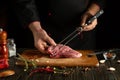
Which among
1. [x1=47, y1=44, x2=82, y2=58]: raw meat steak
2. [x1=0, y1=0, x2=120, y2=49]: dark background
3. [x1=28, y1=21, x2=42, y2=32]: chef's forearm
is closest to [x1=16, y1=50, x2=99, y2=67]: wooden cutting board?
[x1=47, y1=44, x2=82, y2=58]: raw meat steak

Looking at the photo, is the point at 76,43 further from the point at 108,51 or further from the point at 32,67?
the point at 32,67

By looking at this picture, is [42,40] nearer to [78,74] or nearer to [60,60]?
[60,60]

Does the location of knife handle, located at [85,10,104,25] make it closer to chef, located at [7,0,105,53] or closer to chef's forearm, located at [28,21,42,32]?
chef, located at [7,0,105,53]

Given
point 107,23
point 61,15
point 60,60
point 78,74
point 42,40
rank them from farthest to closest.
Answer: point 107,23 → point 61,15 → point 42,40 → point 60,60 → point 78,74

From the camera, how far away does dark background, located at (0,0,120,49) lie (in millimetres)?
2058

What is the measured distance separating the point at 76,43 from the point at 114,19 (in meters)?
0.47

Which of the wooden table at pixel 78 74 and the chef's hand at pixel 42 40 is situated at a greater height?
the chef's hand at pixel 42 40

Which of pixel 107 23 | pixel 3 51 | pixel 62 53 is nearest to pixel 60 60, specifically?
pixel 62 53

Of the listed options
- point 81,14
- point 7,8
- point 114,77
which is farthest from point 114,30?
point 114,77

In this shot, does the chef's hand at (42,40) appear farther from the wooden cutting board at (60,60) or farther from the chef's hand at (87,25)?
the chef's hand at (87,25)

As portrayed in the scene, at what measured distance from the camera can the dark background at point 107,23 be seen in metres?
2.06

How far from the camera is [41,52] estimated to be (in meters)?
1.45

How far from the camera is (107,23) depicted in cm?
210

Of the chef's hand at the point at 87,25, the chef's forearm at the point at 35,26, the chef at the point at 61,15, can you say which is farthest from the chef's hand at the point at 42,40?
the chef's hand at the point at 87,25
